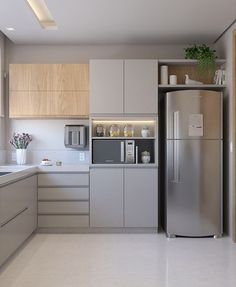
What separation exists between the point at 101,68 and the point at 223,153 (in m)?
1.94

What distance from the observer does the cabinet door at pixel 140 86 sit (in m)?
4.33

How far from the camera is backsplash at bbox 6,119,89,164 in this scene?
484 centimetres

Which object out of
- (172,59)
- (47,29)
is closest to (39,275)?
(47,29)

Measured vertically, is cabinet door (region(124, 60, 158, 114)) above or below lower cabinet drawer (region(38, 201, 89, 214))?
above

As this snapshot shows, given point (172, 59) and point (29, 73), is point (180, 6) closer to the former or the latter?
point (172, 59)

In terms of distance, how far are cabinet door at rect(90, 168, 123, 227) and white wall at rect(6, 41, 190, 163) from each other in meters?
0.91

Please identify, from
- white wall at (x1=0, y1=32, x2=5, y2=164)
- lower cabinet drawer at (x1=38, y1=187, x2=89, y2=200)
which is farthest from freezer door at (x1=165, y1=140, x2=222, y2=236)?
white wall at (x1=0, y1=32, x2=5, y2=164)

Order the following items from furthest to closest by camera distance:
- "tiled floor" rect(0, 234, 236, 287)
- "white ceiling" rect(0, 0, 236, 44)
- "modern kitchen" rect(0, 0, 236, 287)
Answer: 1. "modern kitchen" rect(0, 0, 236, 287)
2. "white ceiling" rect(0, 0, 236, 44)
3. "tiled floor" rect(0, 234, 236, 287)

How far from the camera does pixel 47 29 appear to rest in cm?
425

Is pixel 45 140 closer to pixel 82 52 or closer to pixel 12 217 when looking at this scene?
pixel 82 52

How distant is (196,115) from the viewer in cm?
409

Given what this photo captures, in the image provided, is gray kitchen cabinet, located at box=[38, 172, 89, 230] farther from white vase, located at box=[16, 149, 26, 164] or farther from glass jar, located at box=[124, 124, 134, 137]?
glass jar, located at box=[124, 124, 134, 137]

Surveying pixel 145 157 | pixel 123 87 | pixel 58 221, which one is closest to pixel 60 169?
pixel 58 221

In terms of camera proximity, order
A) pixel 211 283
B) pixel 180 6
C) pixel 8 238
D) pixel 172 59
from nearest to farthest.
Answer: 1. pixel 211 283
2. pixel 8 238
3. pixel 180 6
4. pixel 172 59
